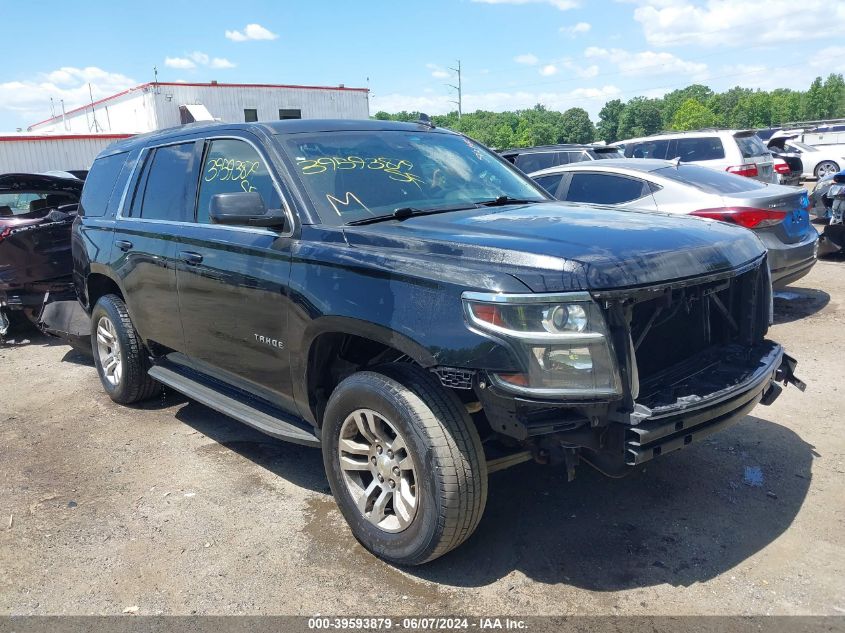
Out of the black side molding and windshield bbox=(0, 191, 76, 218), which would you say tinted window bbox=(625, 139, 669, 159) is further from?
the black side molding

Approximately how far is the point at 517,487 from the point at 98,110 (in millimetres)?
39864

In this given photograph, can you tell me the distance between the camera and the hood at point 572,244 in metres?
2.75

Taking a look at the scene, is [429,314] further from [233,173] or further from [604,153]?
[604,153]

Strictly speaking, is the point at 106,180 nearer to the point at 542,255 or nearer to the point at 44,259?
the point at 44,259

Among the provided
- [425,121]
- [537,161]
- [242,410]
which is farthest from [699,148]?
[242,410]

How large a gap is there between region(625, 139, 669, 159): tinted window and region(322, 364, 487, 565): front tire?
11.7 metres

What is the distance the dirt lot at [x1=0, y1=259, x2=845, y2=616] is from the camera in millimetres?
3045

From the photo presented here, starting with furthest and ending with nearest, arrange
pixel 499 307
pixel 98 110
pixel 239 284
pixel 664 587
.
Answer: pixel 98 110
pixel 239 284
pixel 664 587
pixel 499 307

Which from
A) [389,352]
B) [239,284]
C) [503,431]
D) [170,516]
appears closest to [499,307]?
[503,431]

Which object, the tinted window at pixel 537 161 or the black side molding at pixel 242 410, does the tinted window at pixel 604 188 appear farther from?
the tinted window at pixel 537 161

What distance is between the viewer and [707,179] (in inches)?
283

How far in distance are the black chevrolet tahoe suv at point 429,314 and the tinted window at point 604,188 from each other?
3.03m

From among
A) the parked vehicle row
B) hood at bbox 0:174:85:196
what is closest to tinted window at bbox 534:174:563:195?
hood at bbox 0:174:85:196

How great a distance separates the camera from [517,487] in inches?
157
